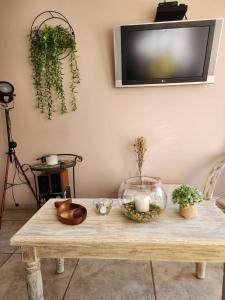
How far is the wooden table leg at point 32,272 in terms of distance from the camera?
1.09 meters

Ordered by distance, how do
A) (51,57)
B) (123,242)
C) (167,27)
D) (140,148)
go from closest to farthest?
(123,242), (167,27), (51,57), (140,148)

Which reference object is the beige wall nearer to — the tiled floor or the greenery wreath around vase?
the greenery wreath around vase

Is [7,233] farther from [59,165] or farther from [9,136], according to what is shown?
[9,136]

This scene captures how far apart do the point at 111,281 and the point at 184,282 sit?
1.61ft

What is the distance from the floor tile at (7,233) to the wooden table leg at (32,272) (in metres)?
0.93

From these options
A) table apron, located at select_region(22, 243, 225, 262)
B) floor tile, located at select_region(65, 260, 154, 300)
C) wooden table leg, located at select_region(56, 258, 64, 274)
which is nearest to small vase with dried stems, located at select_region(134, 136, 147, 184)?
floor tile, located at select_region(65, 260, 154, 300)

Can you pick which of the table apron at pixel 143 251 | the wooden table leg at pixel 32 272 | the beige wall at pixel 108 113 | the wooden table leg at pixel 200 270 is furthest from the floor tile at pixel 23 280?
the beige wall at pixel 108 113

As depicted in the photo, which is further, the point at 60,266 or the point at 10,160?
the point at 10,160

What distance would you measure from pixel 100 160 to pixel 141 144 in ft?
1.68

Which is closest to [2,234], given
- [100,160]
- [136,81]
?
[100,160]

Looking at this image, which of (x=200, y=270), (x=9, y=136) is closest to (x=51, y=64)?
(x=9, y=136)

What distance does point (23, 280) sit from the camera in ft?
5.12

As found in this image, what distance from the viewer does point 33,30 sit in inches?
91.7

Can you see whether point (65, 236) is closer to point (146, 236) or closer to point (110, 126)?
point (146, 236)
